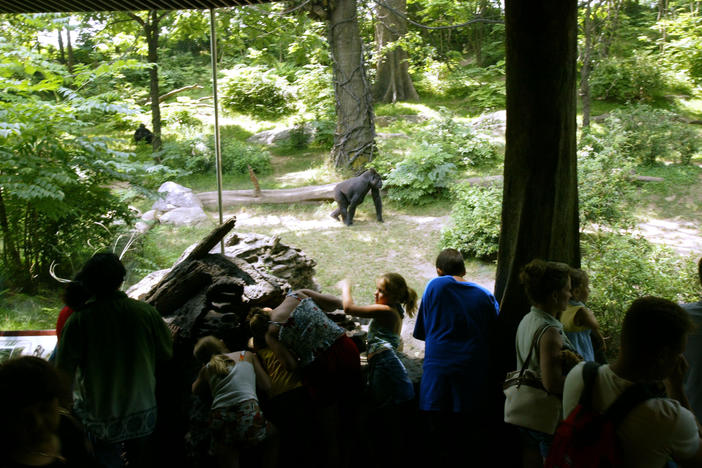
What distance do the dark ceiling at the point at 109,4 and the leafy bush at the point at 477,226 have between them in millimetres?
3665

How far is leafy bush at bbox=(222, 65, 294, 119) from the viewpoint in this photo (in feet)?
44.8

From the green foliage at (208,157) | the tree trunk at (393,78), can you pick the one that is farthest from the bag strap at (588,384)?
the tree trunk at (393,78)

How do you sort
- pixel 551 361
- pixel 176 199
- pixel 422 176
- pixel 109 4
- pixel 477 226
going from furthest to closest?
pixel 176 199 → pixel 422 176 → pixel 477 226 → pixel 109 4 → pixel 551 361

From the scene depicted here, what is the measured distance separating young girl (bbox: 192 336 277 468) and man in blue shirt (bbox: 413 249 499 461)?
2.67 feet

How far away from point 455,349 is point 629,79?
11.2 m

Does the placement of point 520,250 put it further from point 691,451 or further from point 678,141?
point 678,141

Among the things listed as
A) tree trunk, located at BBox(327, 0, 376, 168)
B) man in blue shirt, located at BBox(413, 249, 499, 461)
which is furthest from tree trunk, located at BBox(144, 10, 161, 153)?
man in blue shirt, located at BBox(413, 249, 499, 461)

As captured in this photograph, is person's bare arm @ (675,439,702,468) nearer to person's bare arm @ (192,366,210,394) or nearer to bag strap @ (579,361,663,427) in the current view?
bag strap @ (579,361,663,427)

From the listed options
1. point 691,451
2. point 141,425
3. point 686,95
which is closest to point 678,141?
point 686,95

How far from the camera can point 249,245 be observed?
430cm

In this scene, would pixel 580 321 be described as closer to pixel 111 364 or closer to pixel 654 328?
pixel 654 328

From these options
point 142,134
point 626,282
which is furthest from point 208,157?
point 626,282

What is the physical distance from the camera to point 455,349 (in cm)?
246

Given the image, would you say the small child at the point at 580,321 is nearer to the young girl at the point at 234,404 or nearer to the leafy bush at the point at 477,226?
the young girl at the point at 234,404
